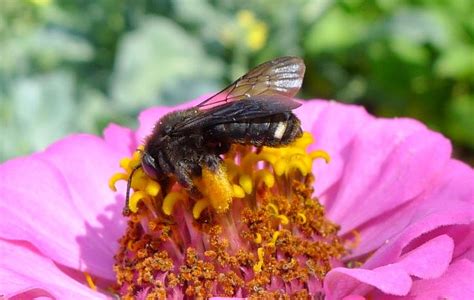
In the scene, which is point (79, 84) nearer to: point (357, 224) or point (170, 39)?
point (170, 39)

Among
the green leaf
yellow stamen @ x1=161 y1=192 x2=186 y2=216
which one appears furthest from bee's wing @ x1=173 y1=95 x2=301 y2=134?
the green leaf

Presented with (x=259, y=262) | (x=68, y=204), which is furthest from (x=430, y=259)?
(x=68, y=204)

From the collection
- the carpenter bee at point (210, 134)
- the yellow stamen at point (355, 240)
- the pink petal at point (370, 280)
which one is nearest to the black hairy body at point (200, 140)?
the carpenter bee at point (210, 134)

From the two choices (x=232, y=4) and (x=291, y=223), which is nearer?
(x=291, y=223)

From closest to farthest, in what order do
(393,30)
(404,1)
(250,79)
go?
(250,79)
(393,30)
(404,1)

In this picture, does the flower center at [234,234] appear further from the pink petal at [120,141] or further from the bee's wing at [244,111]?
the pink petal at [120,141]

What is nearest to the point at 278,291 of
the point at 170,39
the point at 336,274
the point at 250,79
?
the point at 336,274

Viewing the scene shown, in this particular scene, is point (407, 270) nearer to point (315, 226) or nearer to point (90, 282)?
point (315, 226)
